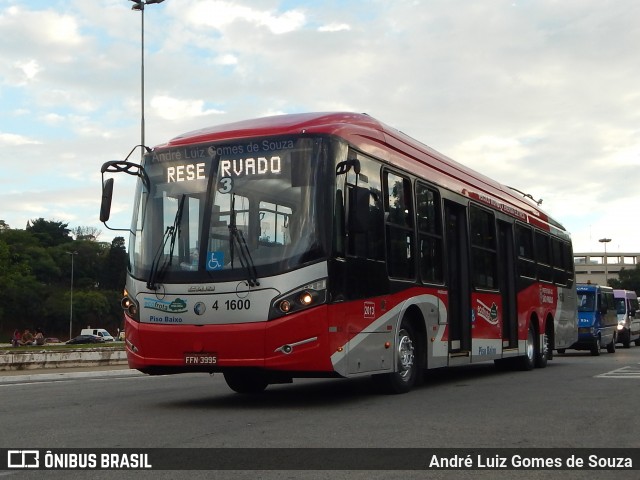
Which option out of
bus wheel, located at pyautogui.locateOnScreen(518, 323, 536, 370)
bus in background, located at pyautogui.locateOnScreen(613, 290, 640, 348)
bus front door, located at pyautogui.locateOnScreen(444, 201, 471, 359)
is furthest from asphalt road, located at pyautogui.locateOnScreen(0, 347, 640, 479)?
bus in background, located at pyautogui.locateOnScreen(613, 290, 640, 348)

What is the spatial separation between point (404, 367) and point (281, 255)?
9.98 feet

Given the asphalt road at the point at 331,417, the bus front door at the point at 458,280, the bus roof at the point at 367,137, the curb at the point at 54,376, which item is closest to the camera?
the asphalt road at the point at 331,417

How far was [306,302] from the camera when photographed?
10555 millimetres

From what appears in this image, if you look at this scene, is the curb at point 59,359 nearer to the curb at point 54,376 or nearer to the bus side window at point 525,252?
the curb at point 54,376

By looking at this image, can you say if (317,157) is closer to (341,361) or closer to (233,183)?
(233,183)

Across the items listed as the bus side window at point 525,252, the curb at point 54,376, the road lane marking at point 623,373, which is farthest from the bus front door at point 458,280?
the curb at point 54,376

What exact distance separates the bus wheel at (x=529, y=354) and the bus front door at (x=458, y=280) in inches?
172

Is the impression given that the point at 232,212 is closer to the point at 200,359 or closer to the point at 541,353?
the point at 200,359

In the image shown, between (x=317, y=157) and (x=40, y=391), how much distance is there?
21.2 ft

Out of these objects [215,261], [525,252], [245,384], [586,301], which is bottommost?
[245,384]

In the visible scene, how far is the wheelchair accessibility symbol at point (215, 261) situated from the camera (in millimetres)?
10961

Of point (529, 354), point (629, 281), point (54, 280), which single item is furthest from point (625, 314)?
point (629, 281)

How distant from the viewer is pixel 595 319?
108 ft
